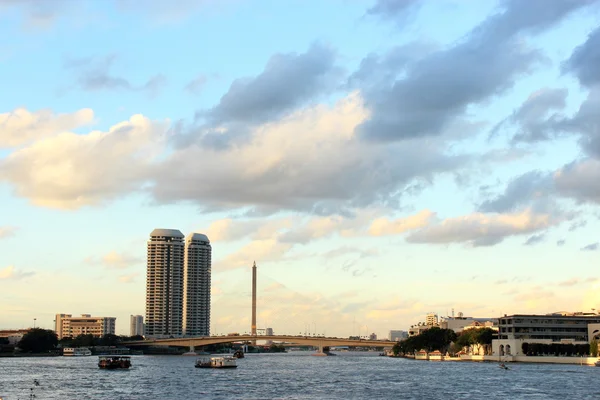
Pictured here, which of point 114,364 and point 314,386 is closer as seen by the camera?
point 314,386

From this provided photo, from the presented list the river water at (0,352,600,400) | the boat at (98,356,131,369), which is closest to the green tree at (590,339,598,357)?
the river water at (0,352,600,400)

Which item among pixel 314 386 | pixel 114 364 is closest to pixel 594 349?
pixel 314 386

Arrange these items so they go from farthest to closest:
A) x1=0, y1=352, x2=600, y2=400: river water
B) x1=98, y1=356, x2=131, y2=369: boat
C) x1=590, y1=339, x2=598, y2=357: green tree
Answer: x1=590, y1=339, x2=598, y2=357: green tree
x1=98, y1=356, x2=131, y2=369: boat
x1=0, y1=352, x2=600, y2=400: river water

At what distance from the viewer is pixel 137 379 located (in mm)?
132875

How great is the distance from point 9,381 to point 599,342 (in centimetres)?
13377

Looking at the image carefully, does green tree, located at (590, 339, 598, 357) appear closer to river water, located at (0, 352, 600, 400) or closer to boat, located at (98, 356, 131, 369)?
river water, located at (0, 352, 600, 400)

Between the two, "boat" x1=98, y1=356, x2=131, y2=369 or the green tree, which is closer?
"boat" x1=98, y1=356, x2=131, y2=369

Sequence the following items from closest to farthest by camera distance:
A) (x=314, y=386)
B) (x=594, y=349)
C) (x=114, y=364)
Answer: (x=314, y=386)
(x=114, y=364)
(x=594, y=349)

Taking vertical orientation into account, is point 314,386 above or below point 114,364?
below

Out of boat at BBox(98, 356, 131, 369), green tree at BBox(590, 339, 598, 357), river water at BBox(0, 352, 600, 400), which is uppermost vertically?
green tree at BBox(590, 339, 598, 357)

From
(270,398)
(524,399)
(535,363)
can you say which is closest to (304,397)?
(270,398)

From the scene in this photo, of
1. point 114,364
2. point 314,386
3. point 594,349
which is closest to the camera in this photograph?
point 314,386

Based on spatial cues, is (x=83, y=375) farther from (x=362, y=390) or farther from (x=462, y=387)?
(x=462, y=387)

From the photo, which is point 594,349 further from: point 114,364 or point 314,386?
point 114,364
